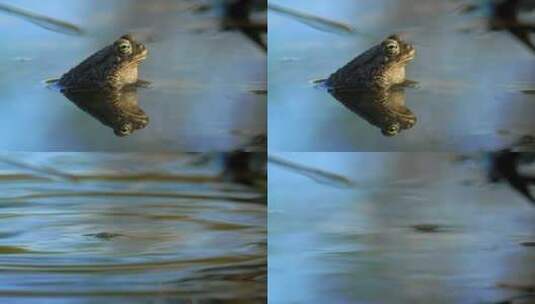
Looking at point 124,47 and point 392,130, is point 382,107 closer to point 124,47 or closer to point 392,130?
point 392,130

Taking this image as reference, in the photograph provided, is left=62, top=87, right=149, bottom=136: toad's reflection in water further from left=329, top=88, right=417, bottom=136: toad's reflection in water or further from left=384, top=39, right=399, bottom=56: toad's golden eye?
left=384, top=39, right=399, bottom=56: toad's golden eye

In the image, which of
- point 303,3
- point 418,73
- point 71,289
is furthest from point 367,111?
point 71,289

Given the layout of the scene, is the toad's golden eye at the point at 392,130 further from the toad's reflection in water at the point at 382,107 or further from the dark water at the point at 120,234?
the dark water at the point at 120,234

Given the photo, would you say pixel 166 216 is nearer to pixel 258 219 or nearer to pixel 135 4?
pixel 258 219

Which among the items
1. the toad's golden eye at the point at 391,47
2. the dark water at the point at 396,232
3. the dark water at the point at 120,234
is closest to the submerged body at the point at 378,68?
the toad's golden eye at the point at 391,47

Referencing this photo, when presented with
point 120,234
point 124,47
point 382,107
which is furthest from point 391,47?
point 120,234

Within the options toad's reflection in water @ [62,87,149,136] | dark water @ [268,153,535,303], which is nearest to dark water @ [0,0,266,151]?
toad's reflection in water @ [62,87,149,136]
